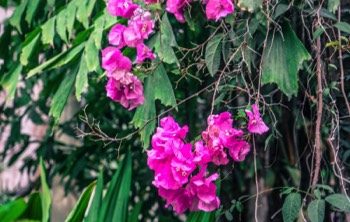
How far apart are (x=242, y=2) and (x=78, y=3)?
895mm

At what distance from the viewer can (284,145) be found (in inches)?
134

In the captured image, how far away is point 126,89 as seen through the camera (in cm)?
225

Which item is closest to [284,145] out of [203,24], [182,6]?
[203,24]

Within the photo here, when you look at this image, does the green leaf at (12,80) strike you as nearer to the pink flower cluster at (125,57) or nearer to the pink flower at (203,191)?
the pink flower cluster at (125,57)

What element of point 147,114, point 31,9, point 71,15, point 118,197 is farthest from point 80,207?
point 31,9

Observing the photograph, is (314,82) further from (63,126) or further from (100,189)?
(63,126)

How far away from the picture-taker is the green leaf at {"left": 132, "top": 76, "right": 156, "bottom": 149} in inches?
97.3

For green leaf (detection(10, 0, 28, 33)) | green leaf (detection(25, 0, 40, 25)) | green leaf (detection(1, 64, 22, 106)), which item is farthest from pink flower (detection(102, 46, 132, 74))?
green leaf (detection(10, 0, 28, 33))

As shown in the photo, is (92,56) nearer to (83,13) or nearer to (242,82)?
(83,13)

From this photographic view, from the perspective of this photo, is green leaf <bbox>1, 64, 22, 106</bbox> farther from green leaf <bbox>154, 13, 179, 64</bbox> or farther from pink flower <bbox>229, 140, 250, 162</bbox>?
pink flower <bbox>229, 140, 250, 162</bbox>

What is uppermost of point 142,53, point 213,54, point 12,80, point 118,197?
point 142,53

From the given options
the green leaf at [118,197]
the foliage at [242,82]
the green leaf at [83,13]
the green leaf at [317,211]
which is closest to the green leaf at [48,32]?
the foliage at [242,82]

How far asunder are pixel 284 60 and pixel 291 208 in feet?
1.54

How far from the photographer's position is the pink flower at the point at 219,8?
7.32 ft
